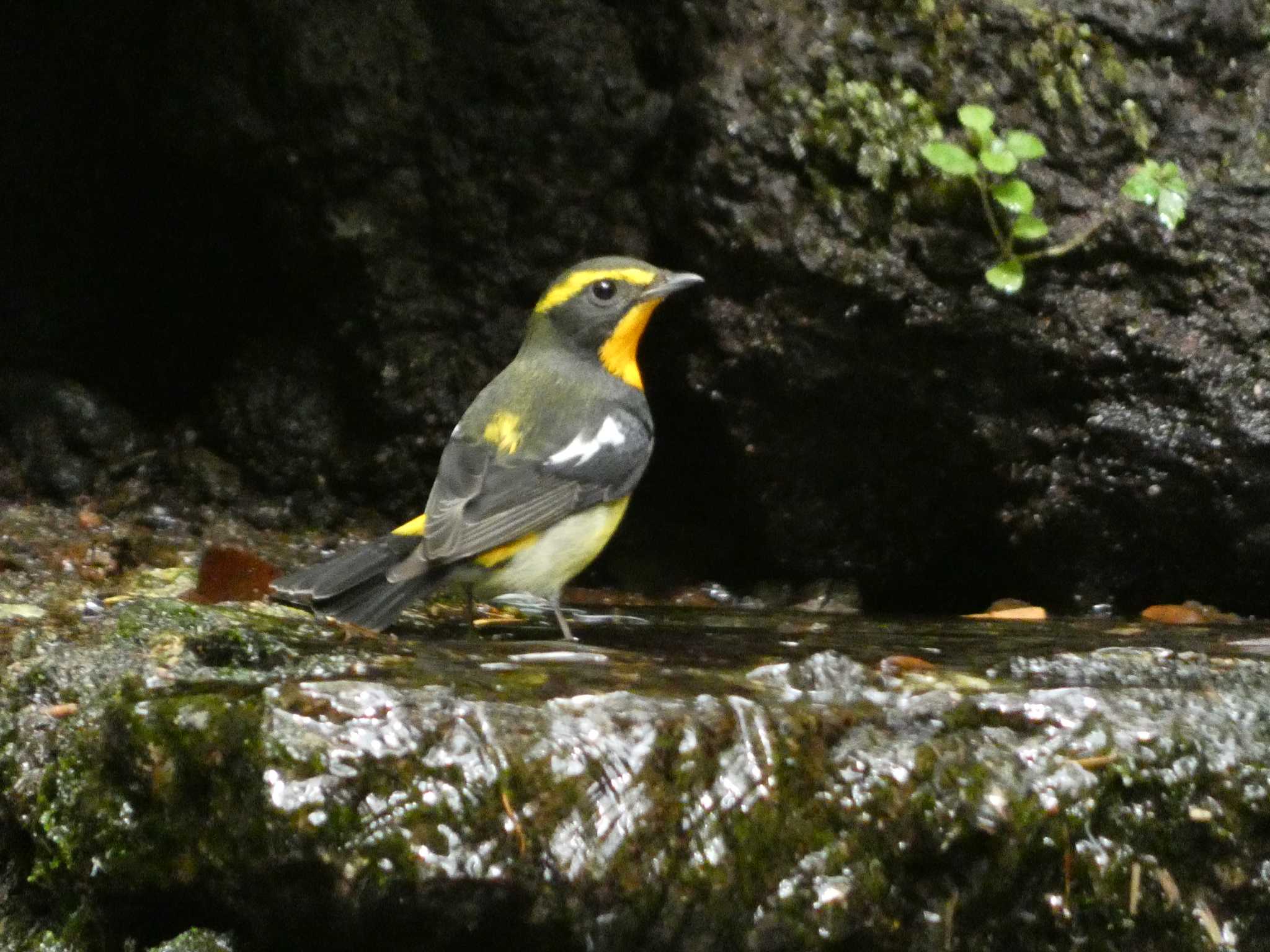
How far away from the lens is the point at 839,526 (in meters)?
6.08

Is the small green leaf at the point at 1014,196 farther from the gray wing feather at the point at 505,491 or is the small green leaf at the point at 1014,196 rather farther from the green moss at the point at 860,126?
the gray wing feather at the point at 505,491

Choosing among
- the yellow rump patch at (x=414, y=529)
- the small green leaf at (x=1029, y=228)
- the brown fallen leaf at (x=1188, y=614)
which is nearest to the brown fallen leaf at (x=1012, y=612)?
the brown fallen leaf at (x=1188, y=614)

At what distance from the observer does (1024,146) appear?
5.32 metres

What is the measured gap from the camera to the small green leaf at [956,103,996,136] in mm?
5266

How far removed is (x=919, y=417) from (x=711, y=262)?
96 centimetres

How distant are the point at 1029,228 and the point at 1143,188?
15.4 inches

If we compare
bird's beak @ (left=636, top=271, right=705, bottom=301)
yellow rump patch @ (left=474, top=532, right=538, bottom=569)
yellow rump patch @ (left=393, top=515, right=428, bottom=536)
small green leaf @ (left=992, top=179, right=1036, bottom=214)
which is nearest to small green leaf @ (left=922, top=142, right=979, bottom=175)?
small green leaf @ (left=992, top=179, right=1036, bottom=214)

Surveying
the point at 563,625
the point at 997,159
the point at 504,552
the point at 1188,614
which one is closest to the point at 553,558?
the point at 504,552

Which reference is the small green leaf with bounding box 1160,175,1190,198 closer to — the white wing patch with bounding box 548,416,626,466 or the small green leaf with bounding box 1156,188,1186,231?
the small green leaf with bounding box 1156,188,1186,231

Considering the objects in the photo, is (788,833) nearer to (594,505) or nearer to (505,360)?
(594,505)

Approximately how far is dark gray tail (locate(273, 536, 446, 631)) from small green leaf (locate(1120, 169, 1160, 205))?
2.67 meters

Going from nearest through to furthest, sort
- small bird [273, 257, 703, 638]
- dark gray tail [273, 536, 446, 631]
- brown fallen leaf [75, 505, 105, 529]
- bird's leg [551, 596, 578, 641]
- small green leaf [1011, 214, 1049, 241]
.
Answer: dark gray tail [273, 536, 446, 631] → small bird [273, 257, 703, 638] → bird's leg [551, 596, 578, 641] → small green leaf [1011, 214, 1049, 241] → brown fallen leaf [75, 505, 105, 529]

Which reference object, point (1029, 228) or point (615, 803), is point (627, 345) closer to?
point (1029, 228)

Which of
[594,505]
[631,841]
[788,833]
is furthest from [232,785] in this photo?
[594,505]
